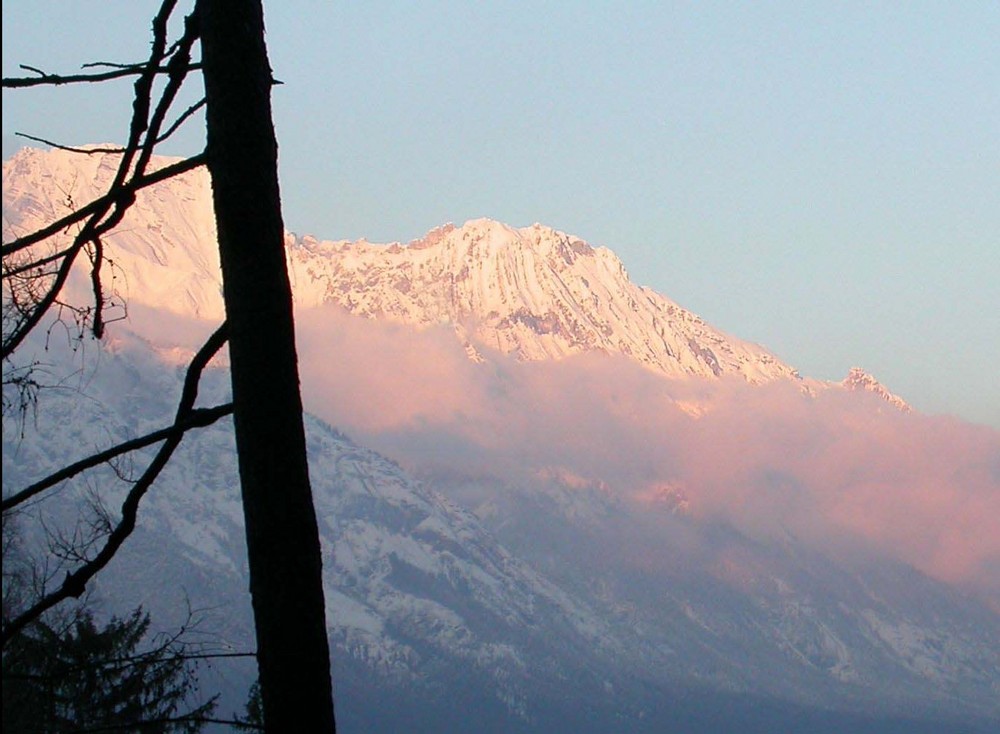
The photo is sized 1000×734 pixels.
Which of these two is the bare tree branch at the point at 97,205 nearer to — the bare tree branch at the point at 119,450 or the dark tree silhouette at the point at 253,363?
the dark tree silhouette at the point at 253,363

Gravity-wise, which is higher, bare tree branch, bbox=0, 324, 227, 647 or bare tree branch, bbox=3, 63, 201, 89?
bare tree branch, bbox=3, 63, 201, 89

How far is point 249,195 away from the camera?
544cm

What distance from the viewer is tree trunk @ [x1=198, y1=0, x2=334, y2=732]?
17.3 feet

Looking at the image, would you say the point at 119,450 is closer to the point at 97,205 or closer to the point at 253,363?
the point at 253,363

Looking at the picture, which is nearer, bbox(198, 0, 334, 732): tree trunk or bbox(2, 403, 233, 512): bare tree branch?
bbox(2, 403, 233, 512): bare tree branch

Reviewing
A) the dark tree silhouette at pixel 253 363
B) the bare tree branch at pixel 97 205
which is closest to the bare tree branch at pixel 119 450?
the dark tree silhouette at pixel 253 363

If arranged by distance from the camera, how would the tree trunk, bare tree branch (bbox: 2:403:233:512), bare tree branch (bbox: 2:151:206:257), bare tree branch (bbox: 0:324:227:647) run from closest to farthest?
1. bare tree branch (bbox: 2:403:233:512)
2. the tree trunk
3. bare tree branch (bbox: 2:151:206:257)
4. bare tree branch (bbox: 0:324:227:647)

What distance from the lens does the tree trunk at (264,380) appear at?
5.29m

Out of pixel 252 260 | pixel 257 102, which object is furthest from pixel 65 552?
pixel 257 102

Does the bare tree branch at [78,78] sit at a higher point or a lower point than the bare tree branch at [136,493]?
higher

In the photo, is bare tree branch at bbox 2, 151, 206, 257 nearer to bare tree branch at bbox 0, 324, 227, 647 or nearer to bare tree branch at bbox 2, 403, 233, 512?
bare tree branch at bbox 0, 324, 227, 647

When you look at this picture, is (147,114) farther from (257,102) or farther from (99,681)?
(99,681)

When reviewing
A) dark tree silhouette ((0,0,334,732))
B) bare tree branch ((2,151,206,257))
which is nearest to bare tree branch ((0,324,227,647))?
dark tree silhouette ((0,0,334,732))

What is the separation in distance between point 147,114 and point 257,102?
0.62m
